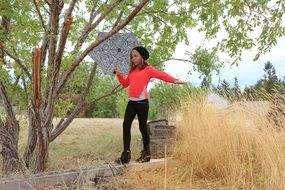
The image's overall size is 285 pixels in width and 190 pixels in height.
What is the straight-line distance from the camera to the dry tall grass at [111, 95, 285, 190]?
5.81 metres

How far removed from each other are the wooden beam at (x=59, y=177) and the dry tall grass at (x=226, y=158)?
0.22 metres

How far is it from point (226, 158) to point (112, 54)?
324 cm

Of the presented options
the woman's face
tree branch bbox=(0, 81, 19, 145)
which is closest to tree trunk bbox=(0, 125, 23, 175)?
tree branch bbox=(0, 81, 19, 145)

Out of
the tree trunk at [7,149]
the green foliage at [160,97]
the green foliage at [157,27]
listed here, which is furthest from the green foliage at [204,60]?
the green foliage at [160,97]

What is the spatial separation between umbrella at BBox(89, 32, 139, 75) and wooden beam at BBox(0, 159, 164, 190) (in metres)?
2.29

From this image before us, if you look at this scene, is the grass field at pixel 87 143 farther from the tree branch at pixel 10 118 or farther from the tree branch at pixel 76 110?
the tree branch at pixel 10 118

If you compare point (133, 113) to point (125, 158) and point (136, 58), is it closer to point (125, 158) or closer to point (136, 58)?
point (125, 158)

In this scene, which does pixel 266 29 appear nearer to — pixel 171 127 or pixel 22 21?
pixel 171 127

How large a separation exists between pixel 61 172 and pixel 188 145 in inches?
77.3

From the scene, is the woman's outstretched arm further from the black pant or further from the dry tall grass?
the dry tall grass

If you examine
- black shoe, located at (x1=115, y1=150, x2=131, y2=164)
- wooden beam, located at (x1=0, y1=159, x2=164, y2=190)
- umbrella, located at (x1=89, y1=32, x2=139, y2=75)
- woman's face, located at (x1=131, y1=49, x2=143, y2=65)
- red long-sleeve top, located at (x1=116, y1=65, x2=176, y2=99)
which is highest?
umbrella, located at (x1=89, y1=32, x2=139, y2=75)

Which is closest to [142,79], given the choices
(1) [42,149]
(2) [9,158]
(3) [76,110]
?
(1) [42,149]

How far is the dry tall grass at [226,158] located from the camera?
5812 mm

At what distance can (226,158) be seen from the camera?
6.41m
